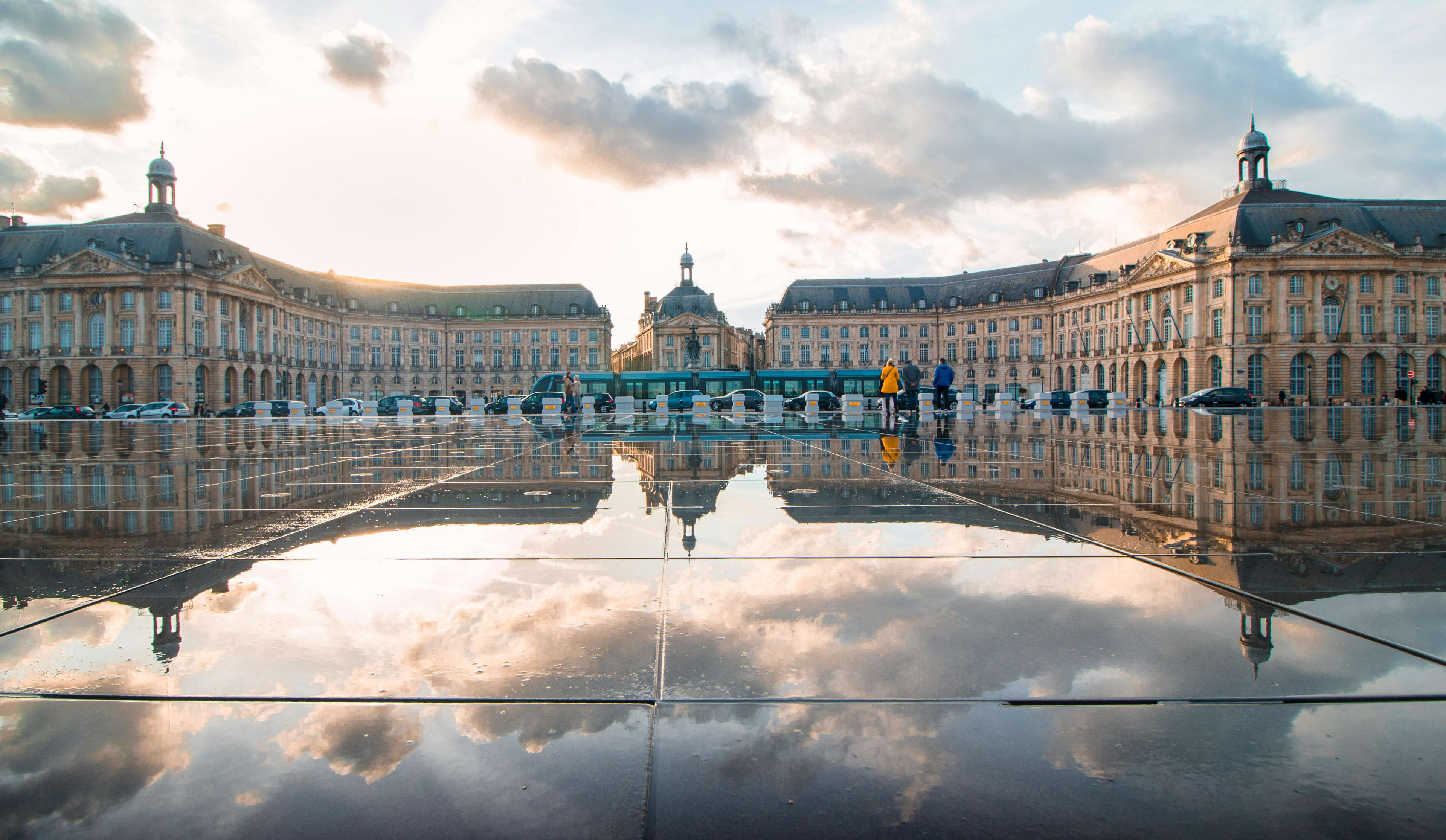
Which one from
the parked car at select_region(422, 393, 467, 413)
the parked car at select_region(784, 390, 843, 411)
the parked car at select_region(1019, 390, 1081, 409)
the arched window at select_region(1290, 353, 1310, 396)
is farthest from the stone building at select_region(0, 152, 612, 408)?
the arched window at select_region(1290, 353, 1310, 396)

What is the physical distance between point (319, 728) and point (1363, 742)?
2.47 metres

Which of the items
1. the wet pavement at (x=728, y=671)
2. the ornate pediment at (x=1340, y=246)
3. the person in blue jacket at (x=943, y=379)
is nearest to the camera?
the wet pavement at (x=728, y=671)

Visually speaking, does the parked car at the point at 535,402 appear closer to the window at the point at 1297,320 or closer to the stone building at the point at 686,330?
the stone building at the point at 686,330

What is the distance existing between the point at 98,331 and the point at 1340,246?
329ft

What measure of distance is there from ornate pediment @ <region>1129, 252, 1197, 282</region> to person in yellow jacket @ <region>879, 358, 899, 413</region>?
53.3 meters

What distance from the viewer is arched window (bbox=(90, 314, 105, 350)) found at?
206 feet

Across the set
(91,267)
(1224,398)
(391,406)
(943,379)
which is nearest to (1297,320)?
(1224,398)

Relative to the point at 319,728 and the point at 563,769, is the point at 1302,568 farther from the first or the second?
the point at 319,728

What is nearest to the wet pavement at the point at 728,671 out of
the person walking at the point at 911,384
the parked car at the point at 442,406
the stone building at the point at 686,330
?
the person walking at the point at 911,384

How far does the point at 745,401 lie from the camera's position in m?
47.1

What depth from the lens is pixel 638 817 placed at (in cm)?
149

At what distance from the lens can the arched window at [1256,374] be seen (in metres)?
59.4

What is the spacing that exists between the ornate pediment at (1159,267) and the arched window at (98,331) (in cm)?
8796

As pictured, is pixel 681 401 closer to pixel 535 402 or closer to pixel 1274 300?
pixel 535 402
